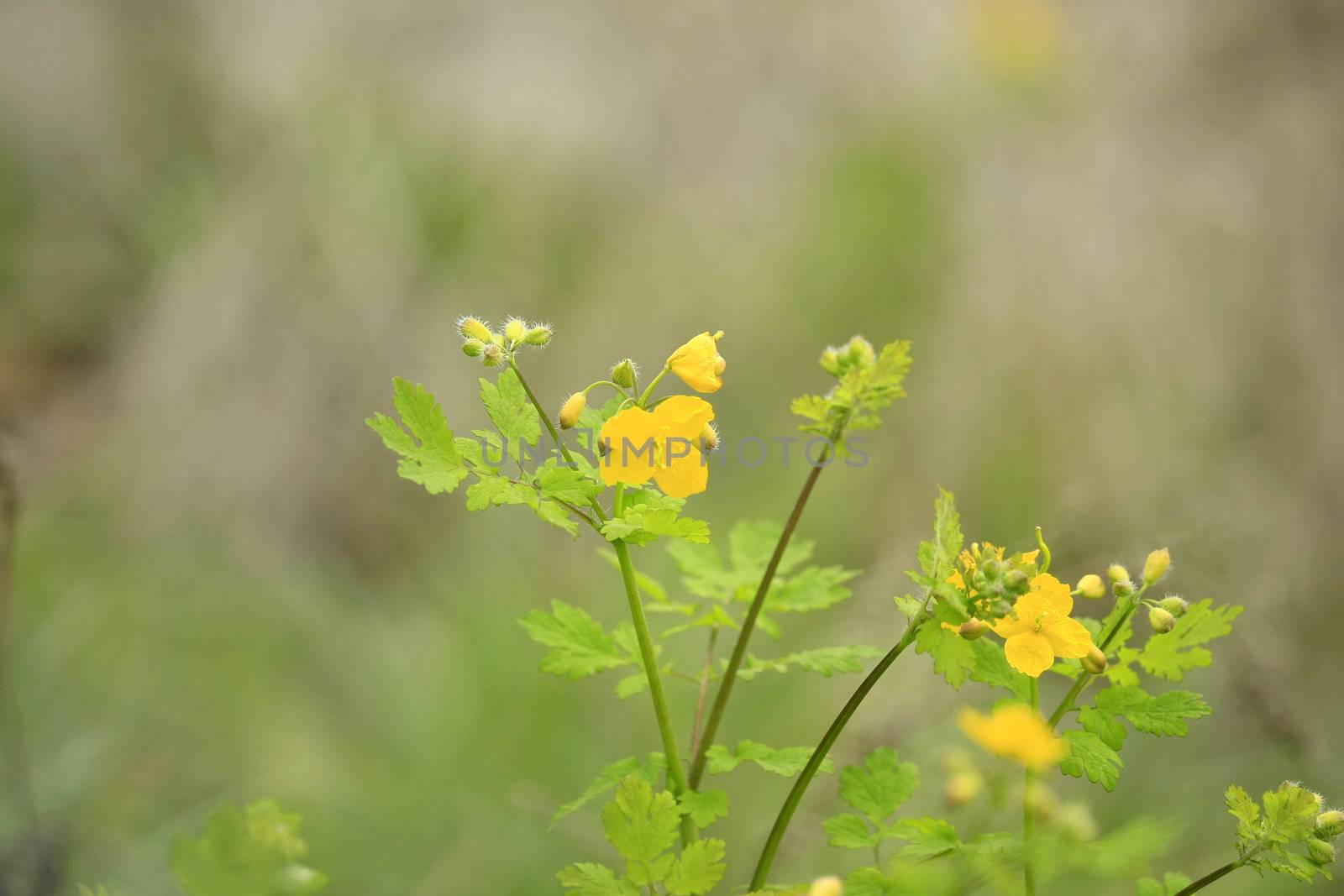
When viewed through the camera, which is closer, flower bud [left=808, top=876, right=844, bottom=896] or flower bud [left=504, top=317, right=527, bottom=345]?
flower bud [left=808, top=876, right=844, bottom=896]

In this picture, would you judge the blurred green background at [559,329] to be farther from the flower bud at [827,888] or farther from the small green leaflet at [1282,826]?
the flower bud at [827,888]

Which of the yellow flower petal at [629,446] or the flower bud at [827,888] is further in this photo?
the yellow flower petal at [629,446]

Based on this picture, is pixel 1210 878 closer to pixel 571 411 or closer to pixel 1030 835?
pixel 1030 835

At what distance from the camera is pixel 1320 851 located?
727 mm

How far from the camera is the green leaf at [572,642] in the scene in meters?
0.81

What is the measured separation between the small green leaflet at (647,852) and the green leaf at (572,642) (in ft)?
0.40

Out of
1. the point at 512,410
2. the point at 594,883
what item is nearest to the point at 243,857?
the point at 594,883

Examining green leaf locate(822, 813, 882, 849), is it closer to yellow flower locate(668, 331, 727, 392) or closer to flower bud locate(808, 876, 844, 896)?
flower bud locate(808, 876, 844, 896)

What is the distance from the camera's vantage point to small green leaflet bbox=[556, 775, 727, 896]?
71 centimetres

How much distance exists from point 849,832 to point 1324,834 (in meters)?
0.36

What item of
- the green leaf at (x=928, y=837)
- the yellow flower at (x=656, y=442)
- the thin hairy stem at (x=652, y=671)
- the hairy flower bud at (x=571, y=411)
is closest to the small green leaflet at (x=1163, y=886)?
the green leaf at (x=928, y=837)

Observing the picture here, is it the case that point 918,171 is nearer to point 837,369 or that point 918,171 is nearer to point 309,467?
point 309,467

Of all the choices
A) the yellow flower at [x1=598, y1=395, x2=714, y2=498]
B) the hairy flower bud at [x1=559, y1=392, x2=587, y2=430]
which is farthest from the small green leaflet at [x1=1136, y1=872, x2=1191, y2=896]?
the hairy flower bud at [x1=559, y1=392, x2=587, y2=430]

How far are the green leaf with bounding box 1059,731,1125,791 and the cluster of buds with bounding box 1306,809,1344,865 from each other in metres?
0.15
